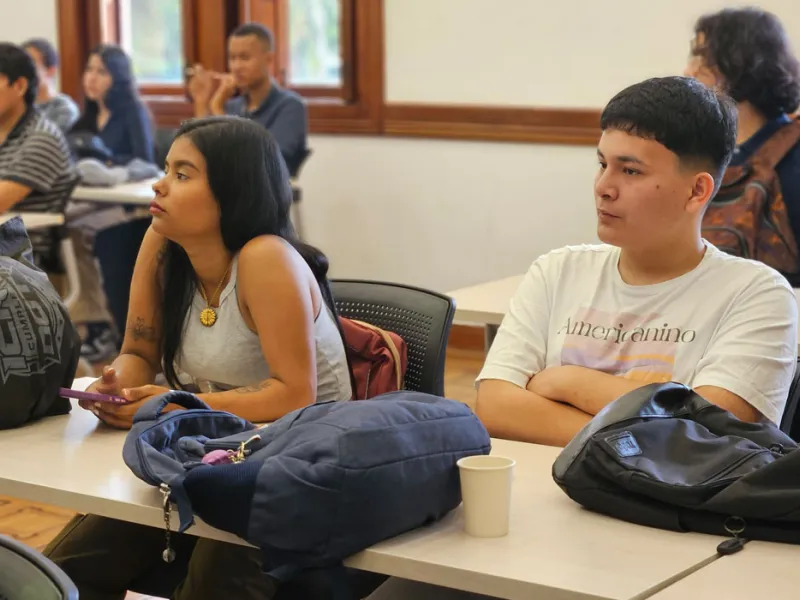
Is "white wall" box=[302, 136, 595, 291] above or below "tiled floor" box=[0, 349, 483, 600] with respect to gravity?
above

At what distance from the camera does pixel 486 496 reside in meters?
1.44

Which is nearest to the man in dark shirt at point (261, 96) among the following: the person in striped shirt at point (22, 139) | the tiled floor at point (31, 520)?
the person in striped shirt at point (22, 139)

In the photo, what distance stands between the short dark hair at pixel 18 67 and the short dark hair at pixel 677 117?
2920 millimetres

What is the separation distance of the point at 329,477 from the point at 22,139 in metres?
3.32

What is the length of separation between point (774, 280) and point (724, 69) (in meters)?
1.43

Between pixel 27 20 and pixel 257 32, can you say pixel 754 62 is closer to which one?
pixel 257 32

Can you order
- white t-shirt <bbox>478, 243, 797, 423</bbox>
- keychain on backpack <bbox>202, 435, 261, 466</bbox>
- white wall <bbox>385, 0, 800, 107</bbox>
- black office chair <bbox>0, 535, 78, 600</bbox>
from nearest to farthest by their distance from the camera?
black office chair <bbox>0, 535, 78, 600</bbox>, keychain on backpack <bbox>202, 435, 261, 466</bbox>, white t-shirt <bbox>478, 243, 797, 423</bbox>, white wall <bbox>385, 0, 800, 107</bbox>

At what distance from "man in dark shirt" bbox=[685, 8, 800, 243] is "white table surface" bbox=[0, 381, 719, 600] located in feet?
5.50

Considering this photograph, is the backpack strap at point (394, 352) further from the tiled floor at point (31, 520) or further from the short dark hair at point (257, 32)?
the short dark hair at point (257, 32)

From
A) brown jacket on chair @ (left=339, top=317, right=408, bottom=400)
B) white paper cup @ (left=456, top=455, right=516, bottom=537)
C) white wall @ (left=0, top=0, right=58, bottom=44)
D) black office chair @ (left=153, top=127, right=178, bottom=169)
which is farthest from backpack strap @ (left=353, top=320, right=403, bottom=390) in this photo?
white wall @ (left=0, top=0, right=58, bottom=44)

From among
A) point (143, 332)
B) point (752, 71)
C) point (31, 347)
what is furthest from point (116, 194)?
point (31, 347)

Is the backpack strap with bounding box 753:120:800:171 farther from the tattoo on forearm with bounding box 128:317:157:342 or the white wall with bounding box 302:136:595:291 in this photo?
the white wall with bounding box 302:136:595:291

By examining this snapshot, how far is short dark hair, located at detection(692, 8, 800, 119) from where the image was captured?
3162 mm

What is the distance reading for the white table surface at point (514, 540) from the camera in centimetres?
132
